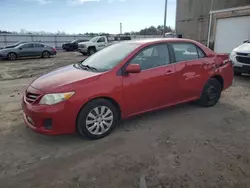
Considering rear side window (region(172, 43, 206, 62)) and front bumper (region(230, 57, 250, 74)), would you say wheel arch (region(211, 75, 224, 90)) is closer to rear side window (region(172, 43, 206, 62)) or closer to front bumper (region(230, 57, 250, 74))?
rear side window (region(172, 43, 206, 62))

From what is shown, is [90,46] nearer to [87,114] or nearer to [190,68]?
[190,68]

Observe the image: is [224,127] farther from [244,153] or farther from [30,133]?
[30,133]

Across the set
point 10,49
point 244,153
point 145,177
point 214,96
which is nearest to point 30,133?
point 145,177

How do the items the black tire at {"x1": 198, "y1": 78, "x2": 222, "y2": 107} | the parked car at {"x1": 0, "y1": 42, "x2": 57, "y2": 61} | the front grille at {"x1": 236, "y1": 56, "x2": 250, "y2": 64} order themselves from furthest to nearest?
the parked car at {"x1": 0, "y1": 42, "x2": 57, "y2": 61}
the front grille at {"x1": 236, "y1": 56, "x2": 250, "y2": 64}
the black tire at {"x1": 198, "y1": 78, "x2": 222, "y2": 107}

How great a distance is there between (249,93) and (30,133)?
552 centimetres

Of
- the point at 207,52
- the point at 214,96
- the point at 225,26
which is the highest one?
the point at 225,26

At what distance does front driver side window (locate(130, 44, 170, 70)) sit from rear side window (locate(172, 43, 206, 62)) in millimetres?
238

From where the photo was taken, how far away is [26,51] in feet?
55.3

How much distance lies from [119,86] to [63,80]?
0.88 metres

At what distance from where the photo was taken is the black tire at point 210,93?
4.80 metres

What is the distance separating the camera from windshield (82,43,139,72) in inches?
149

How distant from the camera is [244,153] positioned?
3117 millimetres

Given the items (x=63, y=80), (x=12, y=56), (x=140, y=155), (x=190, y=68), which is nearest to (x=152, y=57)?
(x=190, y=68)

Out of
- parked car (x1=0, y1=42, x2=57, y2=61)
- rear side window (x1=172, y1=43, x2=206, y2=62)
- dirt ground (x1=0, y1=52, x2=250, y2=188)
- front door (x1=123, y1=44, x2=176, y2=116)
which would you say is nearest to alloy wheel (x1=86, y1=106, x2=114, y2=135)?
dirt ground (x1=0, y1=52, x2=250, y2=188)
